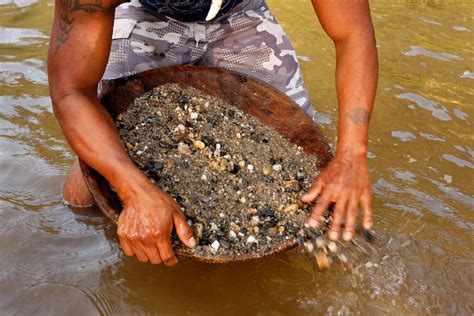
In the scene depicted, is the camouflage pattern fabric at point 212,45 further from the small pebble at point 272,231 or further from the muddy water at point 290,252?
the small pebble at point 272,231

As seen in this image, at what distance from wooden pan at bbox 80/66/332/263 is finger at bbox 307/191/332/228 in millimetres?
422

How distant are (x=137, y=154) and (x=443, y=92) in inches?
94.5

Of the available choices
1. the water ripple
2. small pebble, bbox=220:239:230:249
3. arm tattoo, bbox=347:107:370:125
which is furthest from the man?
the water ripple

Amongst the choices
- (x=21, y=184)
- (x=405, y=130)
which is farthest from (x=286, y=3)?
(x=21, y=184)

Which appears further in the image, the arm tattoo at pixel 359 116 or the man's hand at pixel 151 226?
the arm tattoo at pixel 359 116

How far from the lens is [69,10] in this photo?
1904 millimetres

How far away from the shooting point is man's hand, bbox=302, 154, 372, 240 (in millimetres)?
1812

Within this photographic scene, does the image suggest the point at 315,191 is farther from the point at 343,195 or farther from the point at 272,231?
the point at 272,231

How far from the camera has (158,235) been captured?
1.74 metres

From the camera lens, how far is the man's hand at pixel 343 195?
181cm

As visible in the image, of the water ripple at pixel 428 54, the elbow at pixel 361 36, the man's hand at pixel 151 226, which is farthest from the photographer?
the water ripple at pixel 428 54

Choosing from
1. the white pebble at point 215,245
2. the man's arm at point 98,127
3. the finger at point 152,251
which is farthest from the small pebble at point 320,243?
the finger at point 152,251

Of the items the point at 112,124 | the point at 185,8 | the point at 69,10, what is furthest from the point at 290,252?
the point at 69,10

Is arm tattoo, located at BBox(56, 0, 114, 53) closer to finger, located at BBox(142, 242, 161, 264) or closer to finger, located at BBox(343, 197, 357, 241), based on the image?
finger, located at BBox(142, 242, 161, 264)
